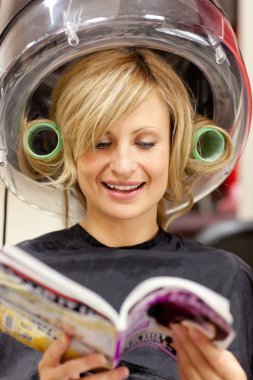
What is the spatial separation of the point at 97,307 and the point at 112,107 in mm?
465

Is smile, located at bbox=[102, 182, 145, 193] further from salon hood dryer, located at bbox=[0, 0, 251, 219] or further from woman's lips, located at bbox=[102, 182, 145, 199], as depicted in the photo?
salon hood dryer, located at bbox=[0, 0, 251, 219]

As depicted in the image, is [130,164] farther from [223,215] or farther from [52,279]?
[223,215]

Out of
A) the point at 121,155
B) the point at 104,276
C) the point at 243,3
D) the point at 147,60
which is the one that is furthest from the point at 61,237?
the point at 243,3

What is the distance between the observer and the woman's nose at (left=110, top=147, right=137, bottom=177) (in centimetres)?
148

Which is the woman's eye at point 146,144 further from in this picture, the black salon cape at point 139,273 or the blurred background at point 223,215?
the blurred background at point 223,215

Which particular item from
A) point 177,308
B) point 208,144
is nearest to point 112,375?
point 177,308

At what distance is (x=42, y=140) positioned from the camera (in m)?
1.61

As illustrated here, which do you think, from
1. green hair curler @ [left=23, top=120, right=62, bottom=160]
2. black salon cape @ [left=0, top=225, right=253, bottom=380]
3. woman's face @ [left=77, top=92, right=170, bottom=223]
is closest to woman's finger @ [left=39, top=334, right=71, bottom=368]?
black salon cape @ [left=0, top=225, right=253, bottom=380]

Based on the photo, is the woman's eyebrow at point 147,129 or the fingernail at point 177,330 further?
the woman's eyebrow at point 147,129

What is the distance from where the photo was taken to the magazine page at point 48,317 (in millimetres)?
1163

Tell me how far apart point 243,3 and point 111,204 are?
2.41 meters

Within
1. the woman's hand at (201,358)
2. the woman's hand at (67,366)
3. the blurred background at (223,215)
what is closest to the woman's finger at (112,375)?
the woman's hand at (67,366)

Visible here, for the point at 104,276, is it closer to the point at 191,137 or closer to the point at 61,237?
the point at 61,237

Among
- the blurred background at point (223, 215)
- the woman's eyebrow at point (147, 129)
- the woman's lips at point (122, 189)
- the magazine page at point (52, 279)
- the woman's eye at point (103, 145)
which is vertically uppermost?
the woman's eyebrow at point (147, 129)
